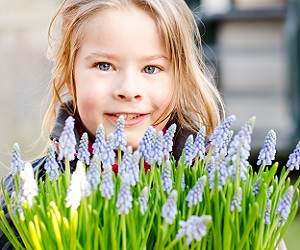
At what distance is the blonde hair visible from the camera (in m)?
2.15

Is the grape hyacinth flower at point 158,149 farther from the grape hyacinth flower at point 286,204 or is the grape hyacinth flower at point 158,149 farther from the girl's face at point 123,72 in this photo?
the girl's face at point 123,72

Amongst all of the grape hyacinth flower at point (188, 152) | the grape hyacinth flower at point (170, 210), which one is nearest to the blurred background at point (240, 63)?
the grape hyacinth flower at point (188, 152)

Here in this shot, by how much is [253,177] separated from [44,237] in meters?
0.35

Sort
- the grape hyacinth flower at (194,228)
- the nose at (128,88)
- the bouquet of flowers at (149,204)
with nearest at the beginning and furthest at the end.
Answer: the grape hyacinth flower at (194,228) < the bouquet of flowers at (149,204) < the nose at (128,88)

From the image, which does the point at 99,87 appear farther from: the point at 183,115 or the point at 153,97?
the point at 183,115

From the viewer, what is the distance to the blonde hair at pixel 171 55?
2.15m

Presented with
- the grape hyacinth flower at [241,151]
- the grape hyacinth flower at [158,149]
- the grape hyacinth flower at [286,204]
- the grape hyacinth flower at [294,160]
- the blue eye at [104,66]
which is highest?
the blue eye at [104,66]

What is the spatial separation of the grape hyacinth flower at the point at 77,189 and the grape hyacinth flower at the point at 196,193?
147 mm

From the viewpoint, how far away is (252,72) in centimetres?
807

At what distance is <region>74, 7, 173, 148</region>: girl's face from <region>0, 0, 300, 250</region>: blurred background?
547cm

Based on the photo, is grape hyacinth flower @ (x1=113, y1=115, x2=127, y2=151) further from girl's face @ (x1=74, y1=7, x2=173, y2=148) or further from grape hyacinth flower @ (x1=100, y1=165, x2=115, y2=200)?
girl's face @ (x1=74, y1=7, x2=173, y2=148)

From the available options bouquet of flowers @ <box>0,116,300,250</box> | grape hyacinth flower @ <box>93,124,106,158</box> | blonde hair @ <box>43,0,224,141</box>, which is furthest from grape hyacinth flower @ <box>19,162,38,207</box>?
blonde hair @ <box>43,0,224,141</box>

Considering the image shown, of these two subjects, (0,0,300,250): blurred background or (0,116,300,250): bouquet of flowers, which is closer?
(0,116,300,250): bouquet of flowers

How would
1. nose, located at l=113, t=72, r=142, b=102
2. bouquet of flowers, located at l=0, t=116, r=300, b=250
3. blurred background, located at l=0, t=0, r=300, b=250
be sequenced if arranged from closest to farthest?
1. bouquet of flowers, located at l=0, t=116, r=300, b=250
2. nose, located at l=113, t=72, r=142, b=102
3. blurred background, located at l=0, t=0, r=300, b=250
